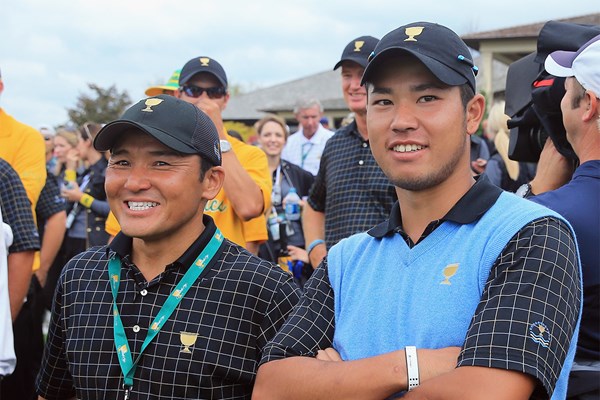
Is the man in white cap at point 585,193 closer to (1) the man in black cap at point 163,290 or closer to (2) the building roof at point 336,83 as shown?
(1) the man in black cap at point 163,290

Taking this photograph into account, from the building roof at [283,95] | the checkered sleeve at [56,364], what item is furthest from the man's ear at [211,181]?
the building roof at [283,95]

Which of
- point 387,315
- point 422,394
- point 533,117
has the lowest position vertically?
point 422,394

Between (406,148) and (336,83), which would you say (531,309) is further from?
(336,83)

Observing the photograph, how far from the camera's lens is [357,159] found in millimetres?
5203

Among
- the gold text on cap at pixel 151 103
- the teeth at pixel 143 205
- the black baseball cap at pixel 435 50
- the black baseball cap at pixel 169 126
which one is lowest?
the teeth at pixel 143 205

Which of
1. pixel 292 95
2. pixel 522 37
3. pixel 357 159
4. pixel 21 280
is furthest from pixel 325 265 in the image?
pixel 292 95

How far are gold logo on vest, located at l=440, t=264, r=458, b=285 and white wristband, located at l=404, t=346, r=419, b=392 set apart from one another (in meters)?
0.21

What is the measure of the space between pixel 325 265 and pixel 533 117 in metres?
1.35

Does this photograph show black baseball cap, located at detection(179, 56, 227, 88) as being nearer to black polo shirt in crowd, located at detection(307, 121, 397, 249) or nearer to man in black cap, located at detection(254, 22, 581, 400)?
black polo shirt in crowd, located at detection(307, 121, 397, 249)

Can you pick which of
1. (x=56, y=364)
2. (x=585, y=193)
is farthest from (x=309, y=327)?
(x=56, y=364)

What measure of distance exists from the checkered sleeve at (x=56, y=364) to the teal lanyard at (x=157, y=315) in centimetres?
→ 31

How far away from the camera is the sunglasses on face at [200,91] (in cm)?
504

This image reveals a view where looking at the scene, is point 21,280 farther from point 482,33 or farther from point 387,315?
point 482,33

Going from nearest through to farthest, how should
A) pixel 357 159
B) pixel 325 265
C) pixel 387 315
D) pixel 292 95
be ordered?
pixel 387 315 < pixel 325 265 < pixel 357 159 < pixel 292 95
